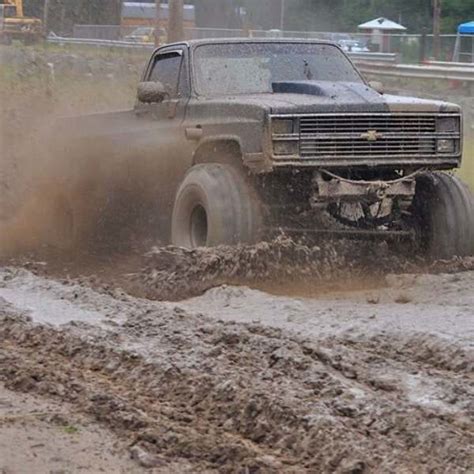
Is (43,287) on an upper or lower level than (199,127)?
lower

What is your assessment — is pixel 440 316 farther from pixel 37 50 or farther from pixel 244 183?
pixel 37 50

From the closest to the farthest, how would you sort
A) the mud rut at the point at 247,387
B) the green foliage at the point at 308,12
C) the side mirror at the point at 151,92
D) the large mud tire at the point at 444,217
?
the mud rut at the point at 247,387, the large mud tire at the point at 444,217, the side mirror at the point at 151,92, the green foliage at the point at 308,12

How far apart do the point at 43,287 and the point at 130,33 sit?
42511 millimetres

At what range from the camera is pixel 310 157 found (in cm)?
991

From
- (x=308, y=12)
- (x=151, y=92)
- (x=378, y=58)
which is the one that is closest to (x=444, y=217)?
(x=151, y=92)

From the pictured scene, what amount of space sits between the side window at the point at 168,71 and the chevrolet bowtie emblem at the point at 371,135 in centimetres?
213

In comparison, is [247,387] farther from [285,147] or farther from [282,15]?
[282,15]

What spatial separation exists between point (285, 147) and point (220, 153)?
94 cm

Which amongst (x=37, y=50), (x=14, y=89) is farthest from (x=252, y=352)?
(x=37, y=50)

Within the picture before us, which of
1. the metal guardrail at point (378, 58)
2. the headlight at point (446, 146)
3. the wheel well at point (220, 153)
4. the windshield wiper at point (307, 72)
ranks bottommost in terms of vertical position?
the metal guardrail at point (378, 58)

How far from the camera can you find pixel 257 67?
11.2 m

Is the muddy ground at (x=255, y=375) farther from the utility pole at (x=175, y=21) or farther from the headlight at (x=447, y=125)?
the utility pole at (x=175, y=21)

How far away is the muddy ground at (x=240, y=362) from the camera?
5.43 meters

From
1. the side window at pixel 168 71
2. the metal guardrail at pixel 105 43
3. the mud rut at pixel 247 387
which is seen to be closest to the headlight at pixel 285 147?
the mud rut at pixel 247 387
